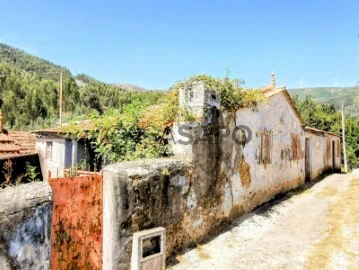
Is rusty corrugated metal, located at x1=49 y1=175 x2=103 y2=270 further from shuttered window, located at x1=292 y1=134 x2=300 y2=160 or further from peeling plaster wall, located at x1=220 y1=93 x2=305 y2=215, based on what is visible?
shuttered window, located at x1=292 y1=134 x2=300 y2=160

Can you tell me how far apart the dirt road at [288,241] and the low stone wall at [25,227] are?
2.95 meters

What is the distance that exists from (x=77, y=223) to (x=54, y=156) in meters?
7.80

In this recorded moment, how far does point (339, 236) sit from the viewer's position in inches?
320

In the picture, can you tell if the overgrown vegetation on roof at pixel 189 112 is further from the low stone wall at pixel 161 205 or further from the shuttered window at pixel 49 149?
the shuttered window at pixel 49 149

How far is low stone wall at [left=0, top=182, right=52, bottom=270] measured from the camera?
3971mm

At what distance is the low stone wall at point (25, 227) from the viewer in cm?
397

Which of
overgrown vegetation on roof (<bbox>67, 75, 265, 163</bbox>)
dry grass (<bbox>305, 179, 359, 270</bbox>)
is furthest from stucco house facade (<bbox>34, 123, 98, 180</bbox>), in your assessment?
dry grass (<bbox>305, 179, 359, 270</bbox>)

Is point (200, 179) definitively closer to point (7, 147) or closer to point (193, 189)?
point (193, 189)

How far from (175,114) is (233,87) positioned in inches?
89.6

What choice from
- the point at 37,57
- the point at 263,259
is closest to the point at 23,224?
the point at 263,259

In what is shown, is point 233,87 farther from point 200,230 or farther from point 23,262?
point 23,262

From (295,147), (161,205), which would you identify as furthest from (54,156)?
(295,147)

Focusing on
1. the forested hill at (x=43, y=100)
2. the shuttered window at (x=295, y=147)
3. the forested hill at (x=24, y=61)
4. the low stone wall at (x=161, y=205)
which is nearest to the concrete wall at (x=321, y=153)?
the shuttered window at (x=295, y=147)

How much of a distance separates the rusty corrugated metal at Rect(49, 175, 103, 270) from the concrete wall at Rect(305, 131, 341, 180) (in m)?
14.1
